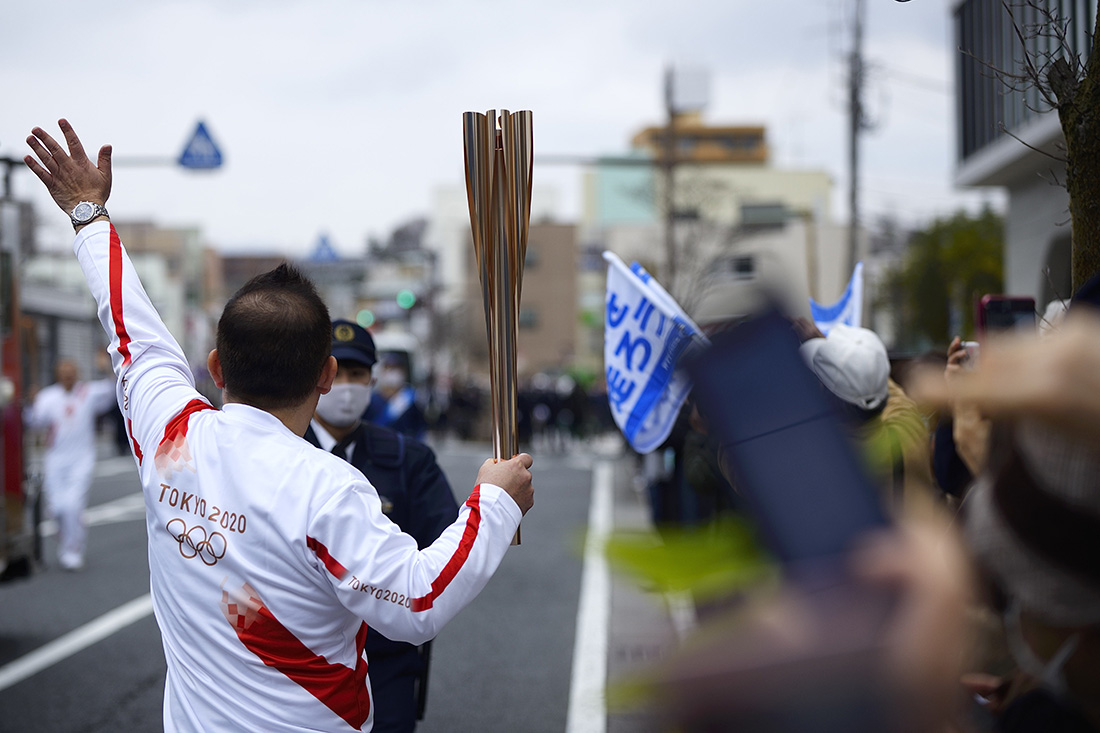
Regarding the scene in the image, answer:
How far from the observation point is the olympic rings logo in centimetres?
193

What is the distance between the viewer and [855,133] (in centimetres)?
2156

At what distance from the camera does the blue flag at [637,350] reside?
3539 millimetres

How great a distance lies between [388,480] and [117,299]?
4.30 ft

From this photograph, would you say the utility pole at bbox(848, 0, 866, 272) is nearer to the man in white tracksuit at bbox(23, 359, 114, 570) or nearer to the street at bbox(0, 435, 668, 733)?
the street at bbox(0, 435, 668, 733)

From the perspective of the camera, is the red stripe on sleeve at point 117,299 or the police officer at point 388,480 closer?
the red stripe on sleeve at point 117,299

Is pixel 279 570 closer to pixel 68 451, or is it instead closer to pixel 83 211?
pixel 83 211

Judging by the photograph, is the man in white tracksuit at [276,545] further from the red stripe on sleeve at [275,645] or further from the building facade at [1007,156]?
the building facade at [1007,156]

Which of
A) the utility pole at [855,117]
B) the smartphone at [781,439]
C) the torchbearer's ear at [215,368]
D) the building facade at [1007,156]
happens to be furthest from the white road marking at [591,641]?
the utility pole at [855,117]

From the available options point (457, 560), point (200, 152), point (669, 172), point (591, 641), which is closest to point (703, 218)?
point (669, 172)

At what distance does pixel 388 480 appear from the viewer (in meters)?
3.40

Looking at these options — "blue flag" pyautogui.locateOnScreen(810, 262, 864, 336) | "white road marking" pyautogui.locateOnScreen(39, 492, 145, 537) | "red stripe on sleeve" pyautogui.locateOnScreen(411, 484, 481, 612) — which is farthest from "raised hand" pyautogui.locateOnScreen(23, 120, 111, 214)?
"white road marking" pyautogui.locateOnScreen(39, 492, 145, 537)

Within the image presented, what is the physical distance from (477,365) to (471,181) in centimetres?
6512

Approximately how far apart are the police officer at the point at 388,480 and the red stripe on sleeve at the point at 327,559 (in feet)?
4.40

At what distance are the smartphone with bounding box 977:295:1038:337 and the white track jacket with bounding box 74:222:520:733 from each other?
1.88 m
